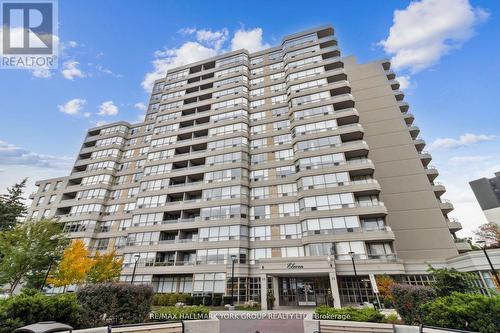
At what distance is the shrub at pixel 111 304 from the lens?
9555mm

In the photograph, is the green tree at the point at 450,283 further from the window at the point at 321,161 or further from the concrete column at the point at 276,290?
the window at the point at 321,161

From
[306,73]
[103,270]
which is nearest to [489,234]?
[306,73]

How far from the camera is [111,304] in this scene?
973cm

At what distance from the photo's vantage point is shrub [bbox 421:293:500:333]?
22.7 ft

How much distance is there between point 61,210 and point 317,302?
1953 inches

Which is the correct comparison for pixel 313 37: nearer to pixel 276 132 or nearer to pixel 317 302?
pixel 276 132

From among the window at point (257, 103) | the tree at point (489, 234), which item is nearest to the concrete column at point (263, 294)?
the window at point (257, 103)

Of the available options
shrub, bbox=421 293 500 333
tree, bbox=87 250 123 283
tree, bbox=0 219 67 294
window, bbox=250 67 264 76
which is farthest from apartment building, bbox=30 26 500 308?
shrub, bbox=421 293 500 333

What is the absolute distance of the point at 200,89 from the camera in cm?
5053

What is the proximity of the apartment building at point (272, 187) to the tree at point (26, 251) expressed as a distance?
998cm

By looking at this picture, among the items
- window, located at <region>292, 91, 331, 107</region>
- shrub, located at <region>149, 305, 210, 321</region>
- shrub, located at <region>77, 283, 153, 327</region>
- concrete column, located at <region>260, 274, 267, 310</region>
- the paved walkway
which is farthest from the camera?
window, located at <region>292, 91, 331, 107</region>

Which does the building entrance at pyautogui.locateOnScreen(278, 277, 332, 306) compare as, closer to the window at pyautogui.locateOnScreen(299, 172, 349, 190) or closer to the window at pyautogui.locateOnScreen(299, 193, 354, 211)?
the window at pyautogui.locateOnScreen(299, 193, 354, 211)

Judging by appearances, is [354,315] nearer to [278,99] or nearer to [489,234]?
[278,99]

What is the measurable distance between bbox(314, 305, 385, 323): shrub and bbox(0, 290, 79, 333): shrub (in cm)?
1095
